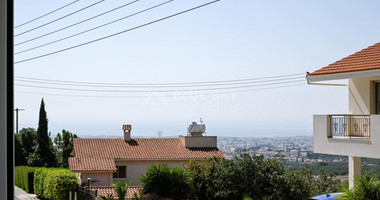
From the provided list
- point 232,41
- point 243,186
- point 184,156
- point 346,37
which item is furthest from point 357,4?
point 243,186

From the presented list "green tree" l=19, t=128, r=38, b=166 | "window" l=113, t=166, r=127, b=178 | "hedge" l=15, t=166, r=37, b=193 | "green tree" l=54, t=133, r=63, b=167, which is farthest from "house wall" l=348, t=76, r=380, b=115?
"green tree" l=54, t=133, r=63, b=167

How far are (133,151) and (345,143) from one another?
35.5 feet

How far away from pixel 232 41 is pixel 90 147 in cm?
1876

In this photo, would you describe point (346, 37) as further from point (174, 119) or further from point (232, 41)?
point (174, 119)

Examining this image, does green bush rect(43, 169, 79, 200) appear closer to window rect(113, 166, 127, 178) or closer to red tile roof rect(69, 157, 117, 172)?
red tile roof rect(69, 157, 117, 172)

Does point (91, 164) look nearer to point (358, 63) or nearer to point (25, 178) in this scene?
point (25, 178)

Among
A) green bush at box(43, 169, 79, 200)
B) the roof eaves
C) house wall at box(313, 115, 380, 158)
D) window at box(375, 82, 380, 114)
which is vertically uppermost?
the roof eaves

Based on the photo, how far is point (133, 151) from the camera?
17312mm

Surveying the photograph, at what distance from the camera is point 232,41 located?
3428 centimetres

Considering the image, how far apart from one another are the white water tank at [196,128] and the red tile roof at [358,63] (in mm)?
10043

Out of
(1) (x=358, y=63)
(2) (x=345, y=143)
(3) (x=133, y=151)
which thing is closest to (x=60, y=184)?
(3) (x=133, y=151)

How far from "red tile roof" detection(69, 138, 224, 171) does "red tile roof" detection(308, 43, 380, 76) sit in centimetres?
835

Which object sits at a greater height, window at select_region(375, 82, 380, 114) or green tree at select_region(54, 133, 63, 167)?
window at select_region(375, 82, 380, 114)

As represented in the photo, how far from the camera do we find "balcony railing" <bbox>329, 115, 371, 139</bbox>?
289 inches
